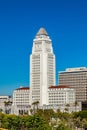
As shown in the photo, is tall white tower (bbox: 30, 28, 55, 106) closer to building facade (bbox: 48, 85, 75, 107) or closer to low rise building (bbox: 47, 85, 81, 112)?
building facade (bbox: 48, 85, 75, 107)

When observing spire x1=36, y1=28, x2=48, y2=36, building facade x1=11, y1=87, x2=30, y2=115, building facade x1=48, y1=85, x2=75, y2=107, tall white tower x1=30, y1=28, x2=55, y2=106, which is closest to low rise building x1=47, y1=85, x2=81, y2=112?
building facade x1=48, y1=85, x2=75, y2=107

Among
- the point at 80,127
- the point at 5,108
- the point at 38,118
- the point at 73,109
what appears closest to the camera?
the point at 38,118

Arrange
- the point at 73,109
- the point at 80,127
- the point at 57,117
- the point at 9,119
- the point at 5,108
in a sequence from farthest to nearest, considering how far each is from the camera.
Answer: the point at 5,108 → the point at 73,109 → the point at 57,117 → the point at 80,127 → the point at 9,119

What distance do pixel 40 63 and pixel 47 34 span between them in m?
16.2

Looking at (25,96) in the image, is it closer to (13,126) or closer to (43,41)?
(43,41)

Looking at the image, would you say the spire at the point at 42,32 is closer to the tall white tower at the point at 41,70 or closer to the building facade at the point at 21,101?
the tall white tower at the point at 41,70

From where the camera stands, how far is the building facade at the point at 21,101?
626 feet

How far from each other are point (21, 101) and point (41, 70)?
17841mm

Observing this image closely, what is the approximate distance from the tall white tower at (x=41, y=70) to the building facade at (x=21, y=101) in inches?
126

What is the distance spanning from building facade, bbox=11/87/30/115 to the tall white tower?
10.5 feet

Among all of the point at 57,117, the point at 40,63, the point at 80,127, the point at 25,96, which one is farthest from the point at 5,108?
the point at 80,127

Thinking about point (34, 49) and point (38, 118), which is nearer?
point (38, 118)

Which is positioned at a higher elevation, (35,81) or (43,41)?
(43,41)

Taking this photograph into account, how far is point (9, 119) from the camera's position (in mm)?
98062
